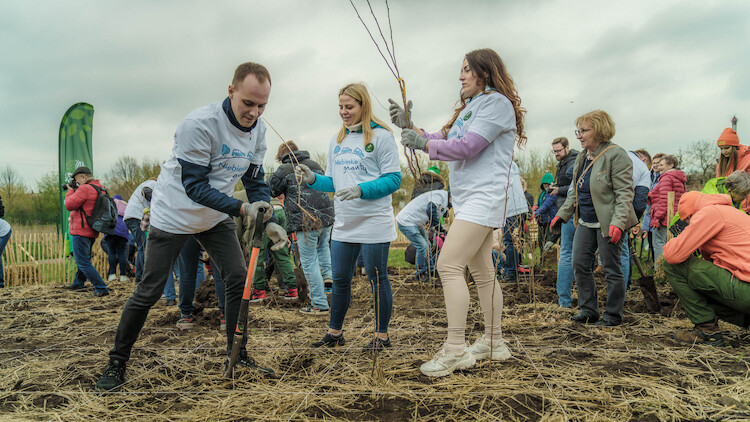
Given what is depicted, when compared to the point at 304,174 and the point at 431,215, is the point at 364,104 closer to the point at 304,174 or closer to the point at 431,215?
the point at 304,174

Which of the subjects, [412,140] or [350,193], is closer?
[412,140]

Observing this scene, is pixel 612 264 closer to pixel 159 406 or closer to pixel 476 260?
pixel 476 260

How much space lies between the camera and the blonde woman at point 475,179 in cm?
260

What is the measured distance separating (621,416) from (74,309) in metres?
5.94

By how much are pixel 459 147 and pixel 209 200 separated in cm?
133

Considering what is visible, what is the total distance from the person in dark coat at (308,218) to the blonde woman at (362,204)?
1.52m

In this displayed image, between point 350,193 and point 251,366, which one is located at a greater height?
point 350,193

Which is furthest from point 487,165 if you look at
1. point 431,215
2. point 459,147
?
point 431,215

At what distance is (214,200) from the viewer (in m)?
2.46

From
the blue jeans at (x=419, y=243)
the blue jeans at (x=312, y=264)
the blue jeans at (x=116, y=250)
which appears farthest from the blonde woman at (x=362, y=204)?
the blue jeans at (x=116, y=250)

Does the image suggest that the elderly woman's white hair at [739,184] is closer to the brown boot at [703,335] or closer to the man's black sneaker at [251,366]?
the brown boot at [703,335]

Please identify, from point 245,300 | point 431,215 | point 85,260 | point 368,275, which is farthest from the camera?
point 85,260

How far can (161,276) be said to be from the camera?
8.81 ft

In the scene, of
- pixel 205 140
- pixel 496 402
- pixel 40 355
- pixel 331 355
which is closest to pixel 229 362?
pixel 331 355
